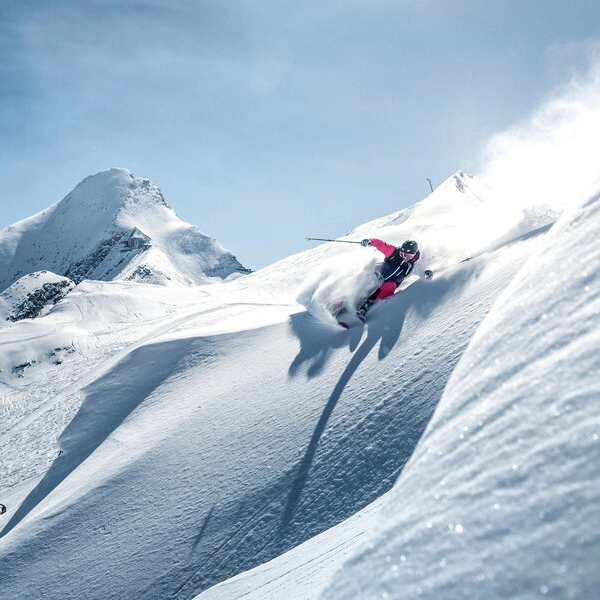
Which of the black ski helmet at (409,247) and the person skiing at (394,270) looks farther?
the black ski helmet at (409,247)

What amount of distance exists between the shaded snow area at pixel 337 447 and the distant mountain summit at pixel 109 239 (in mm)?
74599

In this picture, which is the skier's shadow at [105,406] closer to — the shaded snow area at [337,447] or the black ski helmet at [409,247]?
the shaded snow area at [337,447]

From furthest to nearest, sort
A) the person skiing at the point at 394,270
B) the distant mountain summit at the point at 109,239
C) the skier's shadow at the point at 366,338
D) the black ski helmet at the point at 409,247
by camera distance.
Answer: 1. the distant mountain summit at the point at 109,239
2. the black ski helmet at the point at 409,247
3. the person skiing at the point at 394,270
4. the skier's shadow at the point at 366,338

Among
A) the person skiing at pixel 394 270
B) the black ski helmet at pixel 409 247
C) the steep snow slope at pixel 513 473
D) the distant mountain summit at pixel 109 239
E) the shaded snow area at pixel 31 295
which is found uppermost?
the distant mountain summit at pixel 109 239

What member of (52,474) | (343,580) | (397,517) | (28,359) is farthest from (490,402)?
(28,359)

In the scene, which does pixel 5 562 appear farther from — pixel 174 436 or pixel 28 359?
pixel 28 359

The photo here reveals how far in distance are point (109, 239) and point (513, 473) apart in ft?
399

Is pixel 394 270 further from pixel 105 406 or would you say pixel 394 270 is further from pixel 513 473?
pixel 513 473

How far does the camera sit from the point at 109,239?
11475 centimetres

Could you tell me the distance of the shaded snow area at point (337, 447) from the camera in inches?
46.0

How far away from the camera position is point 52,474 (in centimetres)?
955

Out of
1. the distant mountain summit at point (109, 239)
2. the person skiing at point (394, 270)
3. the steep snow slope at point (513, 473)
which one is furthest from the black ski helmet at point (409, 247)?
the distant mountain summit at point (109, 239)

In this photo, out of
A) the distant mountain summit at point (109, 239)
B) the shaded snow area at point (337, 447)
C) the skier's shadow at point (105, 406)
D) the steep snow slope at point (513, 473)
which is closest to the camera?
the steep snow slope at point (513, 473)

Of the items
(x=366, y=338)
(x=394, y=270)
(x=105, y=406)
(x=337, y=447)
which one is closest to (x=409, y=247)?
(x=394, y=270)
